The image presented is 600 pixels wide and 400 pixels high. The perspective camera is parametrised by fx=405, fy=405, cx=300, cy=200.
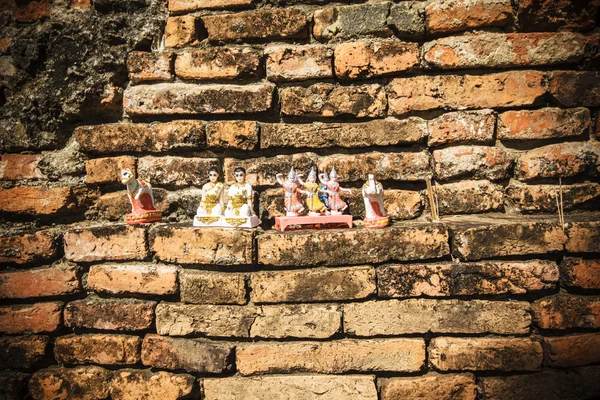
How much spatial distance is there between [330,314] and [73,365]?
3.10ft

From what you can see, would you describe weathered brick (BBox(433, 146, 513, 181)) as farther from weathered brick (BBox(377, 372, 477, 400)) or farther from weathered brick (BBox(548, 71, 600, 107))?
weathered brick (BBox(377, 372, 477, 400))

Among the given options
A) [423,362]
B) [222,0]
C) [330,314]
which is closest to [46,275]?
[330,314]

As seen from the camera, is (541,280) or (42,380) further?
(42,380)

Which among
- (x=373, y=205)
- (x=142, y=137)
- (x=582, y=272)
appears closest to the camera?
(x=582, y=272)

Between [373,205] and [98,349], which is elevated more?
[373,205]

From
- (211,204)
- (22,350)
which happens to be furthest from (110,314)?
(211,204)

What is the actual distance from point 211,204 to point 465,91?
962 millimetres

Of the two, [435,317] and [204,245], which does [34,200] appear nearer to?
[204,245]

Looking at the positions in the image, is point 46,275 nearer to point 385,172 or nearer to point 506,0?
point 385,172

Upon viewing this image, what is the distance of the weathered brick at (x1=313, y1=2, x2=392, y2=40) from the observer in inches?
56.6

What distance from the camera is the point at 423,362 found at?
1.31 m

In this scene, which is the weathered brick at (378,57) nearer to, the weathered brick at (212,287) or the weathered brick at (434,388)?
the weathered brick at (212,287)

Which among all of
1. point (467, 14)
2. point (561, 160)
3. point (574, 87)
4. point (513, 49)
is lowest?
point (561, 160)

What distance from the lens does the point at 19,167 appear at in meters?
1.55
